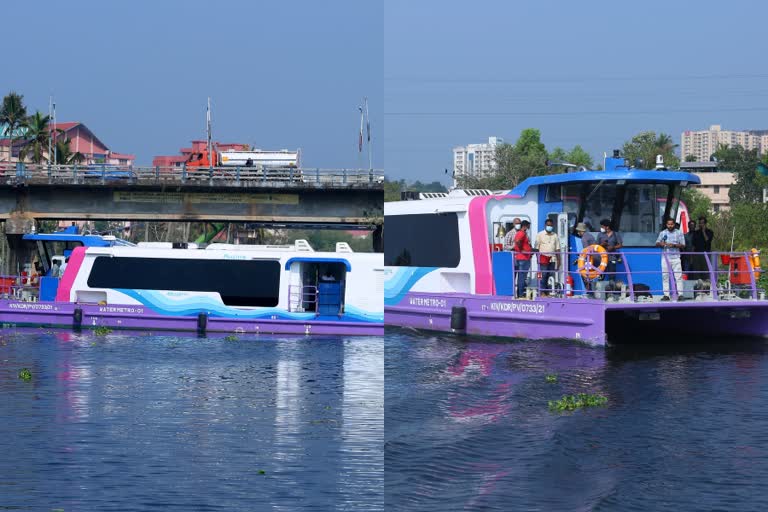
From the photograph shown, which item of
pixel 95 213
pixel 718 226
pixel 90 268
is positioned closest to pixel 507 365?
pixel 90 268

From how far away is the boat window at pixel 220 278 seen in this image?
27609mm

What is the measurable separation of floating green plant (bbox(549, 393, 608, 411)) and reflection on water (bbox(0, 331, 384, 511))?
2.23 m

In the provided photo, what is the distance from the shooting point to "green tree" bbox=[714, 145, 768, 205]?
82375 mm

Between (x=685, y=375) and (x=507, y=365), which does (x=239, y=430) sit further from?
(x=685, y=375)

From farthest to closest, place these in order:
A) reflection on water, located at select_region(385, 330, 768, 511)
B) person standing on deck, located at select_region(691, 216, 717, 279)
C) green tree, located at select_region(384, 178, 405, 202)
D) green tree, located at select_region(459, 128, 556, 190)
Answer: green tree, located at select_region(459, 128, 556, 190)
person standing on deck, located at select_region(691, 216, 717, 279)
reflection on water, located at select_region(385, 330, 768, 511)
green tree, located at select_region(384, 178, 405, 202)

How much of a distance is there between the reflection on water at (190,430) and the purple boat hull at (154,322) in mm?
3911

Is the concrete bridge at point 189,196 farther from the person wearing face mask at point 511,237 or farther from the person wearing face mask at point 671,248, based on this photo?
the person wearing face mask at point 671,248

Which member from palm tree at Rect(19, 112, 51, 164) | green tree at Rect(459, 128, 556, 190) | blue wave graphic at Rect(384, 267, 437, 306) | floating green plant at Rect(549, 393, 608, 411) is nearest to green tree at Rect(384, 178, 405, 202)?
floating green plant at Rect(549, 393, 608, 411)

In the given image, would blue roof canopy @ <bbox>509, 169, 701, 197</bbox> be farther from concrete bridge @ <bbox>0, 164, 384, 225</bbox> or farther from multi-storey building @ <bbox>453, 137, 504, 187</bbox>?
multi-storey building @ <bbox>453, 137, 504, 187</bbox>

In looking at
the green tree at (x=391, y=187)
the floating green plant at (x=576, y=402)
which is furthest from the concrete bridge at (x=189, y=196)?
the green tree at (x=391, y=187)

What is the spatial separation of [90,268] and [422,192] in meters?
8.72

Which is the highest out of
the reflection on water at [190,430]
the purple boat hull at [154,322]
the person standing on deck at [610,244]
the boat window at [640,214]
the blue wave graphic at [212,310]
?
the boat window at [640,214]

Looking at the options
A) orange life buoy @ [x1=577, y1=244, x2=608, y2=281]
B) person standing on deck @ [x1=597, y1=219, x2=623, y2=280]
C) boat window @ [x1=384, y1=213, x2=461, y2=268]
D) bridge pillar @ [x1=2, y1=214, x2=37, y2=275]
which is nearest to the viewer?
orange life buoy @ [x1=577, y1=244, x2=608, y2=281]

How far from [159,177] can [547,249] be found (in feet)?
90.0
